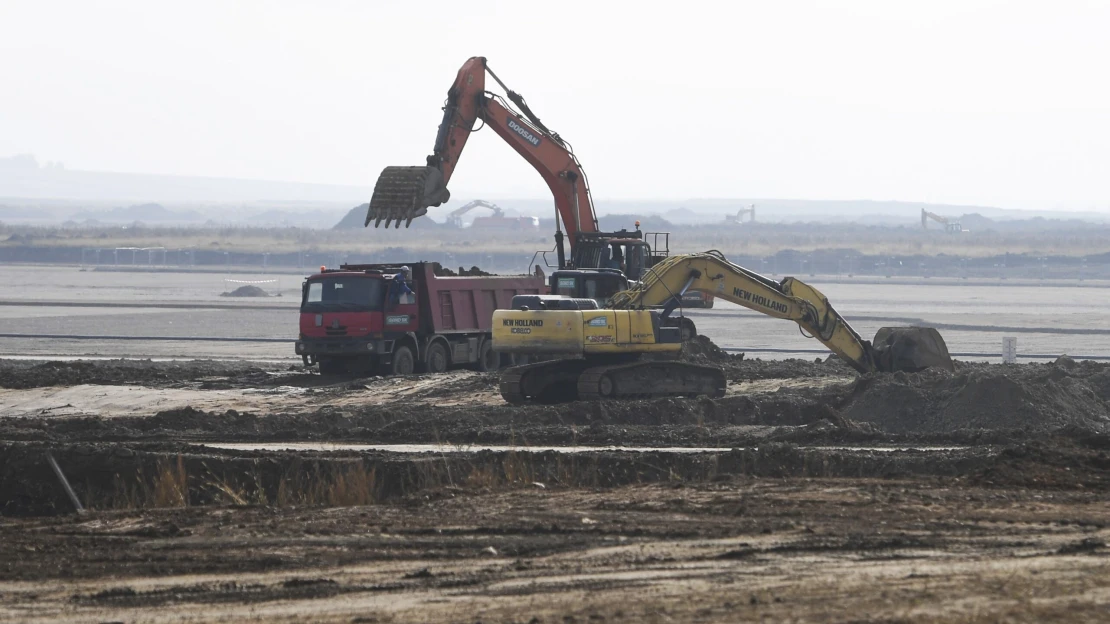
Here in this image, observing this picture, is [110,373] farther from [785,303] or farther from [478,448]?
[785,303]

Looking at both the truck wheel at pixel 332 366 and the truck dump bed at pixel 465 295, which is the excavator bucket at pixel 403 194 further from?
the truck wheel at pixel 332 366

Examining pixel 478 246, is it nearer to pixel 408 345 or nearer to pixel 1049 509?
pixel 408 345

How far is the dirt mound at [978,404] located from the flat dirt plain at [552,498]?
51 mm

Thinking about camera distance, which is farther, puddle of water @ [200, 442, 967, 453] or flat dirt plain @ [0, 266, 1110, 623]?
puddle of water @ [200, 442, 967, 453]

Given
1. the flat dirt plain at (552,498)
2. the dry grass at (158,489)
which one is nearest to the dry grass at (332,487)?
the flat dirt plain at (552,498)

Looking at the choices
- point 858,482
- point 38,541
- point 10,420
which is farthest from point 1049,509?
point 10,420

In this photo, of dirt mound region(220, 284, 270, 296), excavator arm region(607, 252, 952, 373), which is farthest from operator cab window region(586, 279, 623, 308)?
dirt mound region(220, 284, 270, 296)

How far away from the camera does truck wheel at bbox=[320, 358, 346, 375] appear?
27.2 meters

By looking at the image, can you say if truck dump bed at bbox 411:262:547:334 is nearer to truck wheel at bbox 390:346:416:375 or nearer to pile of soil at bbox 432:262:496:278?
pile of soil at bbox 432:262:496:278

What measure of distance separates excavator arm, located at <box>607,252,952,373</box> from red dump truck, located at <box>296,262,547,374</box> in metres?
5.37

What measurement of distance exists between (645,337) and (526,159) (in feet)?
26.5

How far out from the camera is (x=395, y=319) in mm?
26734

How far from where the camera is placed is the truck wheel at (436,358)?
27281mm

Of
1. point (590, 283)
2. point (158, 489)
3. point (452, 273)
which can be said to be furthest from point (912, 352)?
point (158, 489)
